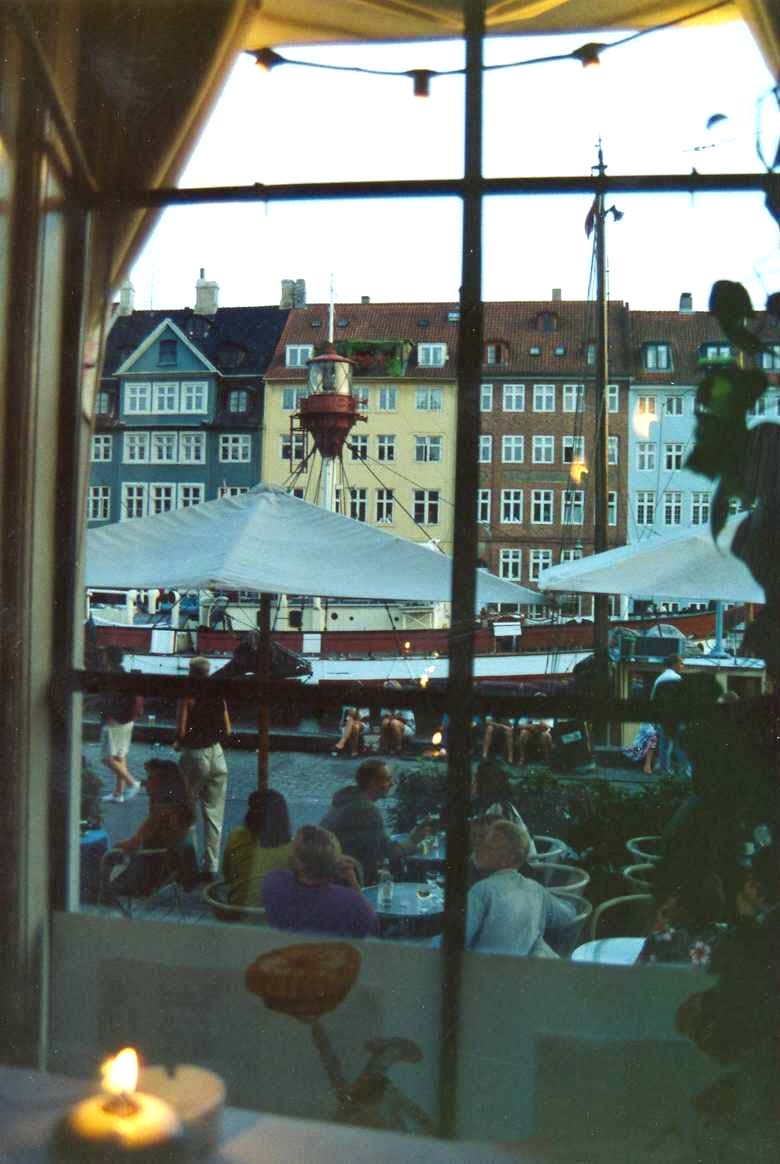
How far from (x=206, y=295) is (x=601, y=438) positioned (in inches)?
27.2

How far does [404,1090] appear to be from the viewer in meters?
1.48

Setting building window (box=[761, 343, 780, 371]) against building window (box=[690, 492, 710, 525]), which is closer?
building window (box=[761, 343, 780, 371])

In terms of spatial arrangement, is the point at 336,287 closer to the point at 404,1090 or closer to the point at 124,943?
the point at 124,943

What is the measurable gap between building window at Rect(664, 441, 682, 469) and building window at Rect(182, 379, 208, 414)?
0.74 meters

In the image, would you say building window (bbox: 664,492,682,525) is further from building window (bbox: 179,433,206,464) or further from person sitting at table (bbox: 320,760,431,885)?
building window (bbox: 179,433,206,464)

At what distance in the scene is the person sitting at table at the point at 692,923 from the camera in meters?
1.03

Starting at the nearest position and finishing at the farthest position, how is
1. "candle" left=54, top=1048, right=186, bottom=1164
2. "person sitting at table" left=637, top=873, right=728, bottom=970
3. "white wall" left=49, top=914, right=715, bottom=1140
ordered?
"candle" left=54, top=1048, right=186, bottom=1164
"person sitting at table" left=637, top=873, right=728, bottom=970
"white wall" left=49, top=914, right=715, bottom=1140

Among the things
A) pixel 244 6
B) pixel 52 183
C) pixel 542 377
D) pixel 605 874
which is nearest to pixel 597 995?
pixel 605 874

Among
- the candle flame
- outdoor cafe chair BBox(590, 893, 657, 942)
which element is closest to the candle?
the candle flame

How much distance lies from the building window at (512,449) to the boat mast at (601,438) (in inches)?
6.0

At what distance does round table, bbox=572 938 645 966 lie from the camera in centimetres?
146

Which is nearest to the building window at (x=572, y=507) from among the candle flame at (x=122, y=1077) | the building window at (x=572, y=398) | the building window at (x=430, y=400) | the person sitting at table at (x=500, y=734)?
the building window at (x=572, y=398)

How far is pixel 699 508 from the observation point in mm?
1318

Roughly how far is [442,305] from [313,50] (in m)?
0.47
